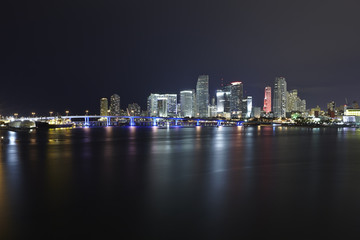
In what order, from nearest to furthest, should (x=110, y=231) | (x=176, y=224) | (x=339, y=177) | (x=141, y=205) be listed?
1. (x=110, y=231)
2. (x=176, y=224)
3. (x=141, y=205)
4. (x=339, y=177)

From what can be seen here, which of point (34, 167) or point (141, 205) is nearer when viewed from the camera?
point (141, 205)

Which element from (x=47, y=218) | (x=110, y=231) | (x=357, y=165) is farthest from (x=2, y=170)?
(x=357, y=165)

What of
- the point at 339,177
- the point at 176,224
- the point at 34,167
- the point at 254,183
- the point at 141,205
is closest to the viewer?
the point at 176,224

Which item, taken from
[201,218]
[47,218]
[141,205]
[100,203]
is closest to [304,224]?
[201,218]

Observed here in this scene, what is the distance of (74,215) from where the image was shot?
971 cm

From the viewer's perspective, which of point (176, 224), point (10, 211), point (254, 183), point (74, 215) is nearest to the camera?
point (176, 224)

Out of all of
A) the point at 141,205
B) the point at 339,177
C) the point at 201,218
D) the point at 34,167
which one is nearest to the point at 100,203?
the point at 141,205

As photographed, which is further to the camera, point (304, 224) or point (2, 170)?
point (2, 170)

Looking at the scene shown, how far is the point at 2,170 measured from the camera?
18688 mm

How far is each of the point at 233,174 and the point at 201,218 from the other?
886cm

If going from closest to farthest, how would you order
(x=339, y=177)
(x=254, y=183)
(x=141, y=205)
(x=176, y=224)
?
(x=176, y=224) → (x=141, y=205) → (x=254, y=183) → (x=339, y=177)

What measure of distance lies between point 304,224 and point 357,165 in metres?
16.5

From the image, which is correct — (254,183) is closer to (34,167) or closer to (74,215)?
(74,215)

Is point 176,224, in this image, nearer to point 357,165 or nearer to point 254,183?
point 254,183
